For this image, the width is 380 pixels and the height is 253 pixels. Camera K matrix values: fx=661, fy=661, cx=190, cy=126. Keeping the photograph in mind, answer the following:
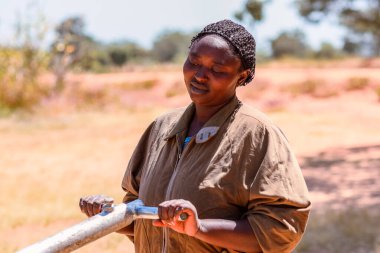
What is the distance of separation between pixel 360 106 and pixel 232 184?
50.6ft

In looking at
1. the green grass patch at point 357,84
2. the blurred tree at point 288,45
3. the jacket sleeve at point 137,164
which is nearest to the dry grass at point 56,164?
the jacket sleeve at point 137,164

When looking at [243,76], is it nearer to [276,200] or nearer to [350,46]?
[276,200]

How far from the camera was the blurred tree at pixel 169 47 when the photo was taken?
170ft

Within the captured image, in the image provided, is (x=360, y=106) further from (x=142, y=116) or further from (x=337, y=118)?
(x=142, y=116)

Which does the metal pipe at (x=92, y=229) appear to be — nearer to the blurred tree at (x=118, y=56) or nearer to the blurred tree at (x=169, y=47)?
the blurred tree at (x=118, y=56)

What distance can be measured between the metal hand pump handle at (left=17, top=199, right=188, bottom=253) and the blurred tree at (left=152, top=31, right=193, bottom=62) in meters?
48.1

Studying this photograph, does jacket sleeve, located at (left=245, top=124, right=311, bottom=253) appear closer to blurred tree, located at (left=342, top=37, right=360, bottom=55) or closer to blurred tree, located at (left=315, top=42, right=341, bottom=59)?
blurred tree, located at (left=315, top=42, right=341, bottom=59)

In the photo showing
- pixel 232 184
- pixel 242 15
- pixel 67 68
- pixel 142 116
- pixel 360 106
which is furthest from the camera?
pixel 242 15

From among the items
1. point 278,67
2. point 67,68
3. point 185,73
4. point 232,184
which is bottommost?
point 278,67

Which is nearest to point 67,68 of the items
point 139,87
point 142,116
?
point 142,116

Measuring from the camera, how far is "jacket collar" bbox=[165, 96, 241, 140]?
1848mm

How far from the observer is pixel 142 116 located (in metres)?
15.4

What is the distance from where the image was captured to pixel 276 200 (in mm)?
1763

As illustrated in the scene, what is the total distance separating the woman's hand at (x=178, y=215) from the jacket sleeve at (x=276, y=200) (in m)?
0.20
